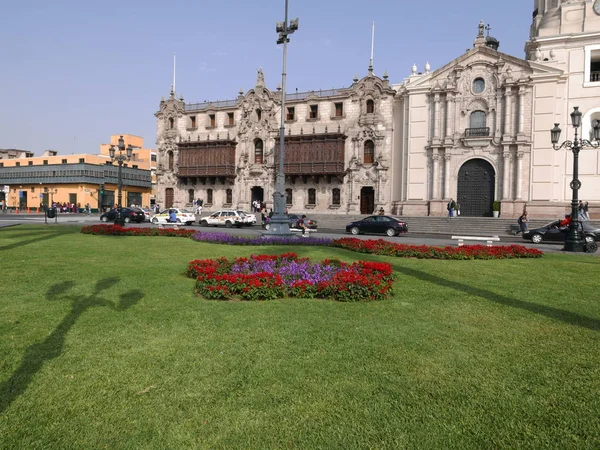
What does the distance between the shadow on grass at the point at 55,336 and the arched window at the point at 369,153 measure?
107 ft

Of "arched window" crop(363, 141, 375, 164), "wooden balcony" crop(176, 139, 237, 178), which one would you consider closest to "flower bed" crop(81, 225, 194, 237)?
"arched window" crop(363, 141, 375, 164)

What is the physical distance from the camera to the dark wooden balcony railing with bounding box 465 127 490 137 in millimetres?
32781

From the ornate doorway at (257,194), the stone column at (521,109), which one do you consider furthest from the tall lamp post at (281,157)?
the ornate doorway at (257,194)

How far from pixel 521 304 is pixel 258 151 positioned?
38.9 metres

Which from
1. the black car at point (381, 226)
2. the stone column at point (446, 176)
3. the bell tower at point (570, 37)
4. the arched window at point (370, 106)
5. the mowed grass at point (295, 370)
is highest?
the bell tower at point (570, 37)

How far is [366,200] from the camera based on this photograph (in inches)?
1524

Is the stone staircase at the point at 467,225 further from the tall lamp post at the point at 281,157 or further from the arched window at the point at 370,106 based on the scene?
the tall lamp post at the point at 281,157

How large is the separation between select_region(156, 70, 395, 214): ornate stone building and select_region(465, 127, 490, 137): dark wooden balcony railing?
6731 millimetres

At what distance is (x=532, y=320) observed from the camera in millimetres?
5848

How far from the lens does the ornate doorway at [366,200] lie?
38469 mm

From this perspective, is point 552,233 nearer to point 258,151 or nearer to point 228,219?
point 228,219

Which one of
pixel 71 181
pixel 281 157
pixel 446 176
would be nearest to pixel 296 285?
pixel 281 157

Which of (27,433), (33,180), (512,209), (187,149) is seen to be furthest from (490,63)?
(33,180)

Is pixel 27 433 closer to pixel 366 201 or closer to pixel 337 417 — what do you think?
pixel 337 417
